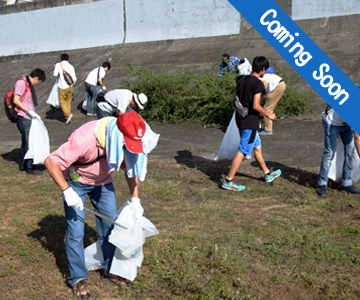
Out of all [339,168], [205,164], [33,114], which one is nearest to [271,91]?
[205,164]

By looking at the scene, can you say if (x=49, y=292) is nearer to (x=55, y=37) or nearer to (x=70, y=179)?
(x=70, y=179)

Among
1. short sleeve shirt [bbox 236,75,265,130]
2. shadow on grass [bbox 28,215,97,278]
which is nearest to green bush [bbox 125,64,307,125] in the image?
short sleeve shirt [bbox 236,75,265,130]

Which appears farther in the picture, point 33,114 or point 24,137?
point 24,137

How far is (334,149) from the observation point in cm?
578

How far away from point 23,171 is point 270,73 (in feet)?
17.1

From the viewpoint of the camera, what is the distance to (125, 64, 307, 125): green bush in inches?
391

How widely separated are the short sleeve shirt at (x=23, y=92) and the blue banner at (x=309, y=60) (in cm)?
552

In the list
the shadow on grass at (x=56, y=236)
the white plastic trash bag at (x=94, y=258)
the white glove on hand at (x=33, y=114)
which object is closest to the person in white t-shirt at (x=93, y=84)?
the white glove on hand at (x=33, y=114)

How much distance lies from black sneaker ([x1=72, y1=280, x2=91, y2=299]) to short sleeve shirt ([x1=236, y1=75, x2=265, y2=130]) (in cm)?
323

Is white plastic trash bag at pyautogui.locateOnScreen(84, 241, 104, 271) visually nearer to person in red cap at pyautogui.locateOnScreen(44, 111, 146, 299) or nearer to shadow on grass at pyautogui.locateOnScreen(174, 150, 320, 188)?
person in red cap at pyautogui.locateOnScreen(44, 111, 146, 299)

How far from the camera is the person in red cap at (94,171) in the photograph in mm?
3244

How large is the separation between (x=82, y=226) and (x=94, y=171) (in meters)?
0.50

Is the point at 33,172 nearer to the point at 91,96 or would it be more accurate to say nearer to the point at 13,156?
the point at 13,156

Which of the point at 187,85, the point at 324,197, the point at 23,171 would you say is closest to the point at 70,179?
the point at 324,197
